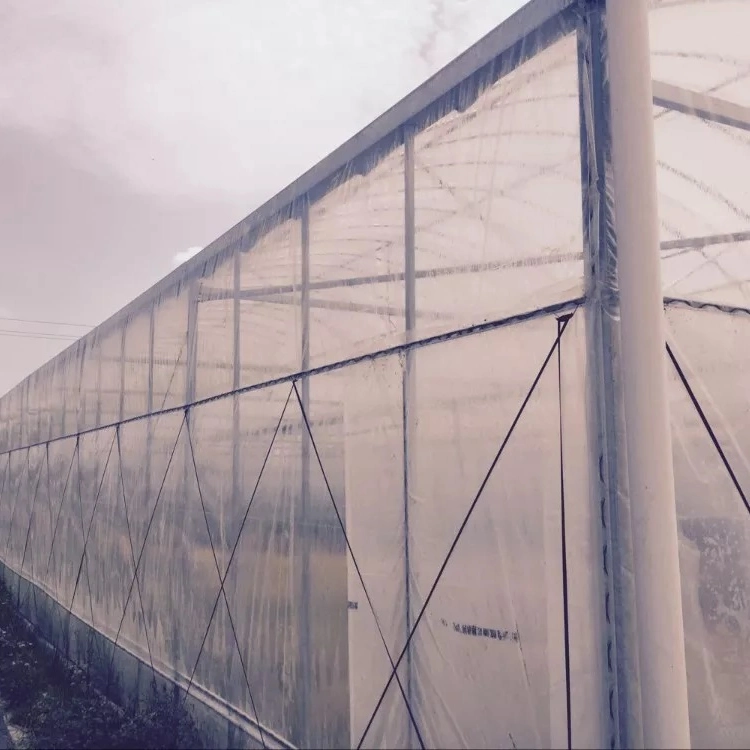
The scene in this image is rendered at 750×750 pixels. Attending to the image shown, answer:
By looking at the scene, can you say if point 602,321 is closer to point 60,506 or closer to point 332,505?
point 332,505

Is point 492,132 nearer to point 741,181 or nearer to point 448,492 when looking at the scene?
point 741,181

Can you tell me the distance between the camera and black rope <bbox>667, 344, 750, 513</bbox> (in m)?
3.72

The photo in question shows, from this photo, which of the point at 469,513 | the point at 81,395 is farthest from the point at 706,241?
the point at 81,395

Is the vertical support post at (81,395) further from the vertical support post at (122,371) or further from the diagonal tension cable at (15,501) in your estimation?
the diagonal tension cable at (15,501)

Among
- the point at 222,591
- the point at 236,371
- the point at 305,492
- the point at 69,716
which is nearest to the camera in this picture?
the point at 305,492

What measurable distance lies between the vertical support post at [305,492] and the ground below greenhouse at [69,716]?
170cm

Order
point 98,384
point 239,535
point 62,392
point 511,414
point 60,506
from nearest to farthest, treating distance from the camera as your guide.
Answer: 1. point 511,414
2. point 239,535
3. point 98,384
4. point 60,506
5. point 62,392

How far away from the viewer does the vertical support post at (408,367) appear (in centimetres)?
413

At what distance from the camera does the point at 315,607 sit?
499 cm

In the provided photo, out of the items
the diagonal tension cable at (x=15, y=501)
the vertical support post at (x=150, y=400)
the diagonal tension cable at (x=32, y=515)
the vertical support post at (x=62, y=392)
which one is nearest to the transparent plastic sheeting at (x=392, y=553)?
the vertical support post at (x=150, y=400)

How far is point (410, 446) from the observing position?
4.26 m

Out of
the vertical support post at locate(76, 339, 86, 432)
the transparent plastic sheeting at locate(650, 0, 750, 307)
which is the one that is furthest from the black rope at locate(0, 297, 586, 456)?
the vertical support post at locate(76, 339, 86, 432)

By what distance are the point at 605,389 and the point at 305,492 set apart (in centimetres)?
253

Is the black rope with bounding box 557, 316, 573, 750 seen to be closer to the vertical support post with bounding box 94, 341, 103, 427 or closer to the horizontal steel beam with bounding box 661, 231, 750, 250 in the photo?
the horizontal steel beam with bounding box 661, 231, 750, 250
